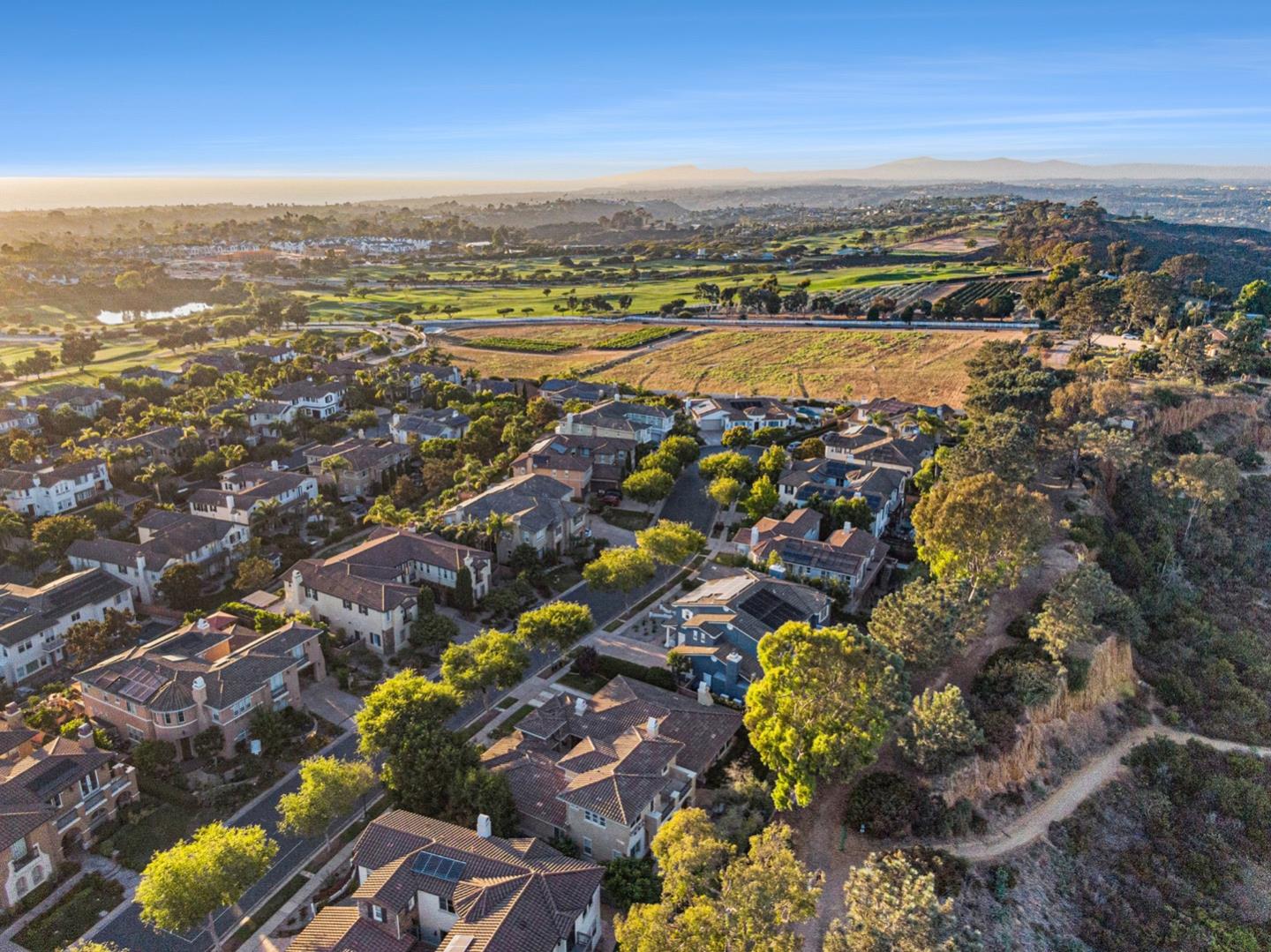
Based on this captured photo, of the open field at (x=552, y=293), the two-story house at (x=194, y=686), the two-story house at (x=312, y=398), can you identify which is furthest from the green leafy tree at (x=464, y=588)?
the open field at (x=552, y=293)

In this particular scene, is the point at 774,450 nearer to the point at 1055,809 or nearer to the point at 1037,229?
the point at 1055,809

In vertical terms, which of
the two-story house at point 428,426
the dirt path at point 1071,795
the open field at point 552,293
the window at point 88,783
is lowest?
the dirt path at point 1071,795

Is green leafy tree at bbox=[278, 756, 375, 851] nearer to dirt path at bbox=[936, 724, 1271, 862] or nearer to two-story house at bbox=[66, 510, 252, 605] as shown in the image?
dirt path at bbox=[936, 724, 1271, 862]

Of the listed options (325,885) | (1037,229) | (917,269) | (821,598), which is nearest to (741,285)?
(917,269)

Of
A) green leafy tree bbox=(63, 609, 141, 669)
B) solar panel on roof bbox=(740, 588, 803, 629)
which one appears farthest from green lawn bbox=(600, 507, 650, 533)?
green leafy tree bbox=(63, 609, 141, 669)

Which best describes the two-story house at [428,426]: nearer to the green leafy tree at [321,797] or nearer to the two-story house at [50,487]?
the two-story house at [50,487]

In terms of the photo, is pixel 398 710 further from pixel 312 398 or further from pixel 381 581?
pixel 312 398

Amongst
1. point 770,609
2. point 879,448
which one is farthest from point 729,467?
point 770,609
